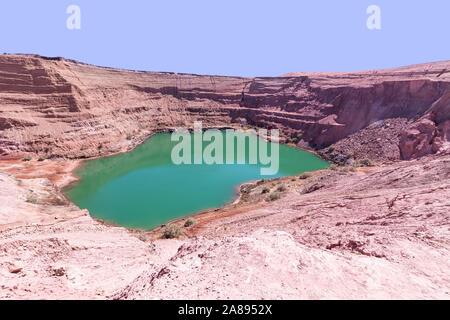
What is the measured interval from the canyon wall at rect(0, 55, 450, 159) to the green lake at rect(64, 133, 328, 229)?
5.19 m

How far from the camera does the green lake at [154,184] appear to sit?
21344 mm

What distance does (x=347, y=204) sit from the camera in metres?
11.6

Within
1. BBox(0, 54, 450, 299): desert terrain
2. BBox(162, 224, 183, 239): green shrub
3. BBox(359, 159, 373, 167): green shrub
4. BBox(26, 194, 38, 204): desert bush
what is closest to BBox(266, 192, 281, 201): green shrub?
BBox(0, 54, 450, 299): desert terrain

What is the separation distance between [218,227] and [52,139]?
28.1m

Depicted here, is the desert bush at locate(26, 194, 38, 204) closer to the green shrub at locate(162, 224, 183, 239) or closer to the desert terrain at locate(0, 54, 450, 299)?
the desert terrain at locate(0, 54, 450, 299)

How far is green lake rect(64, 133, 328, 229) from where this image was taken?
21.3 m

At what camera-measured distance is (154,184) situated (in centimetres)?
2716

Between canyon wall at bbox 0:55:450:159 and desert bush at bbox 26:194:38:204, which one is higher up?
canyon wall at bbox 0:55:450:159

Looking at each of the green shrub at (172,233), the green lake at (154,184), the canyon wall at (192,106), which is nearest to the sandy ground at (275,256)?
the green shrub at (172,233)

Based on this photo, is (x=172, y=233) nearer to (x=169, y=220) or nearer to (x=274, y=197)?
(x=169, y=220)

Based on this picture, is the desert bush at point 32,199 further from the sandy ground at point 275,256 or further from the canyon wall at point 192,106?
the canyon wall at point 192,106

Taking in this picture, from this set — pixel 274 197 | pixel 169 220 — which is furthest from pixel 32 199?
pixel 274 197

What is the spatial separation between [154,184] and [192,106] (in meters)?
31.0

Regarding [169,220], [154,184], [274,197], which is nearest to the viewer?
[274,197]
